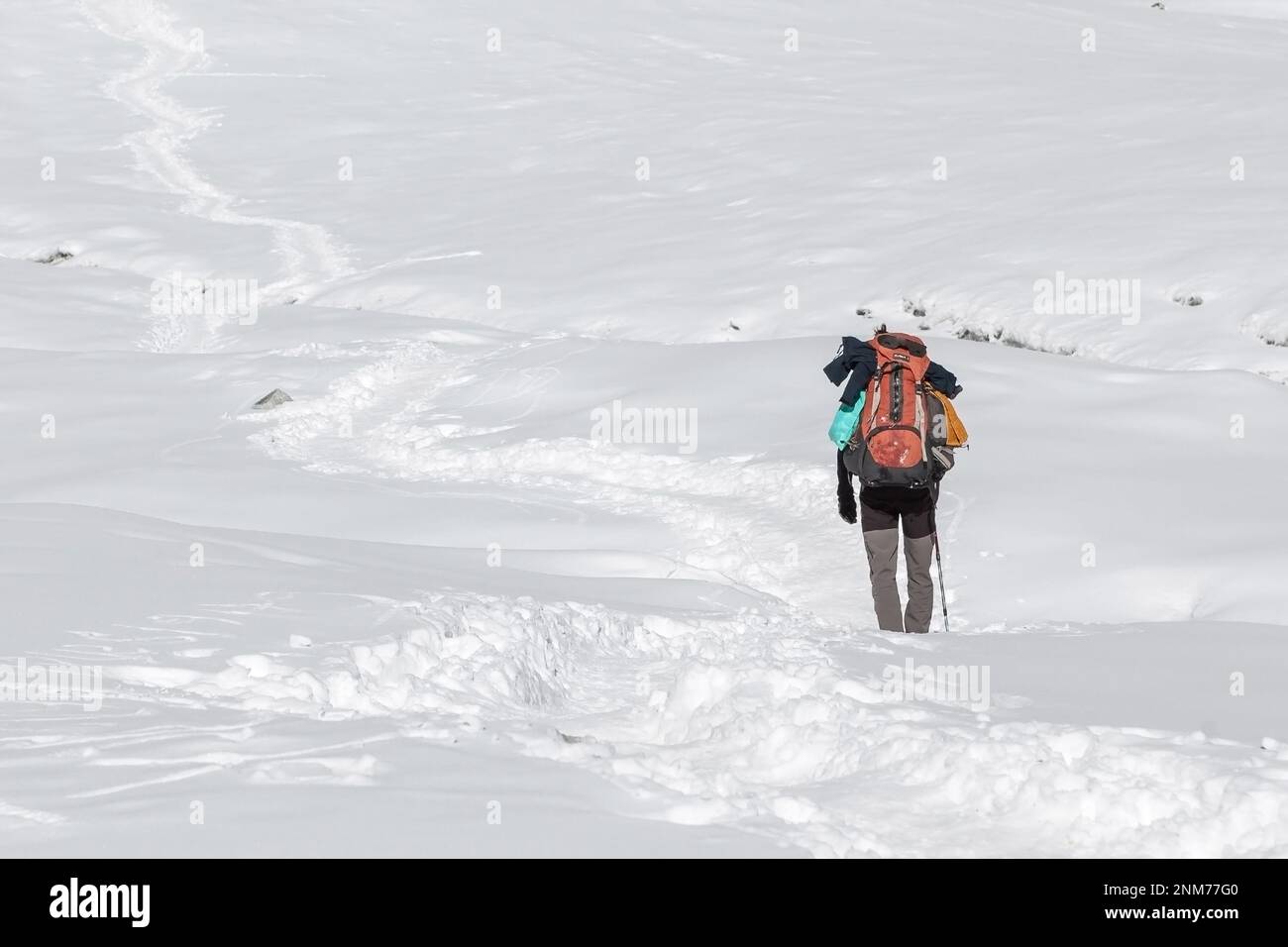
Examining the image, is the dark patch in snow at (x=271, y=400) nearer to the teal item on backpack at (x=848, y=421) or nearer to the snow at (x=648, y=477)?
the snow at (x=648, y=477)

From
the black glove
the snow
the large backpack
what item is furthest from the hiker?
the snow

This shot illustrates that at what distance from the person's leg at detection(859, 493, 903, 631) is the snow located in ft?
0.96

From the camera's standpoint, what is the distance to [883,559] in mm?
8516

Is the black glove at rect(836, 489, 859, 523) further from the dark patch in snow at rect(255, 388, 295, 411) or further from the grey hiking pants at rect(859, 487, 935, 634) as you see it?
the dark patch in snow at rect(255, 388, 295, 411)

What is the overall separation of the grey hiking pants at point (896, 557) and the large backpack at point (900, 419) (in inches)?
13.5

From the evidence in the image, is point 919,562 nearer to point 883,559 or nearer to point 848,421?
point 883,559

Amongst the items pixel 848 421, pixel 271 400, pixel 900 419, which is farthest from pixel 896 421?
pixel 271 400

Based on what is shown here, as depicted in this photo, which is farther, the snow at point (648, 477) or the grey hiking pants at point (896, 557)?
the grey hiking pants at point (896, 557)

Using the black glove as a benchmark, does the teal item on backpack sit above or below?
above

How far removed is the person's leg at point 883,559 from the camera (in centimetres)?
847

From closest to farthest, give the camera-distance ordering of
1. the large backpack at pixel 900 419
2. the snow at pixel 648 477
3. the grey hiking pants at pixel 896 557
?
the snow at pixel 648 477, the large backpack at pixel 900 419, the grey hiking pants at pixel 896 557

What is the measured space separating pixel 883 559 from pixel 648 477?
397cm

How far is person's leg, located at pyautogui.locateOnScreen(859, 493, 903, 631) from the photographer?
8.47 meters

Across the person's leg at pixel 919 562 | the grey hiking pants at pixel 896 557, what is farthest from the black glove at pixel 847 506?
the person's leg at pixel 919 562
